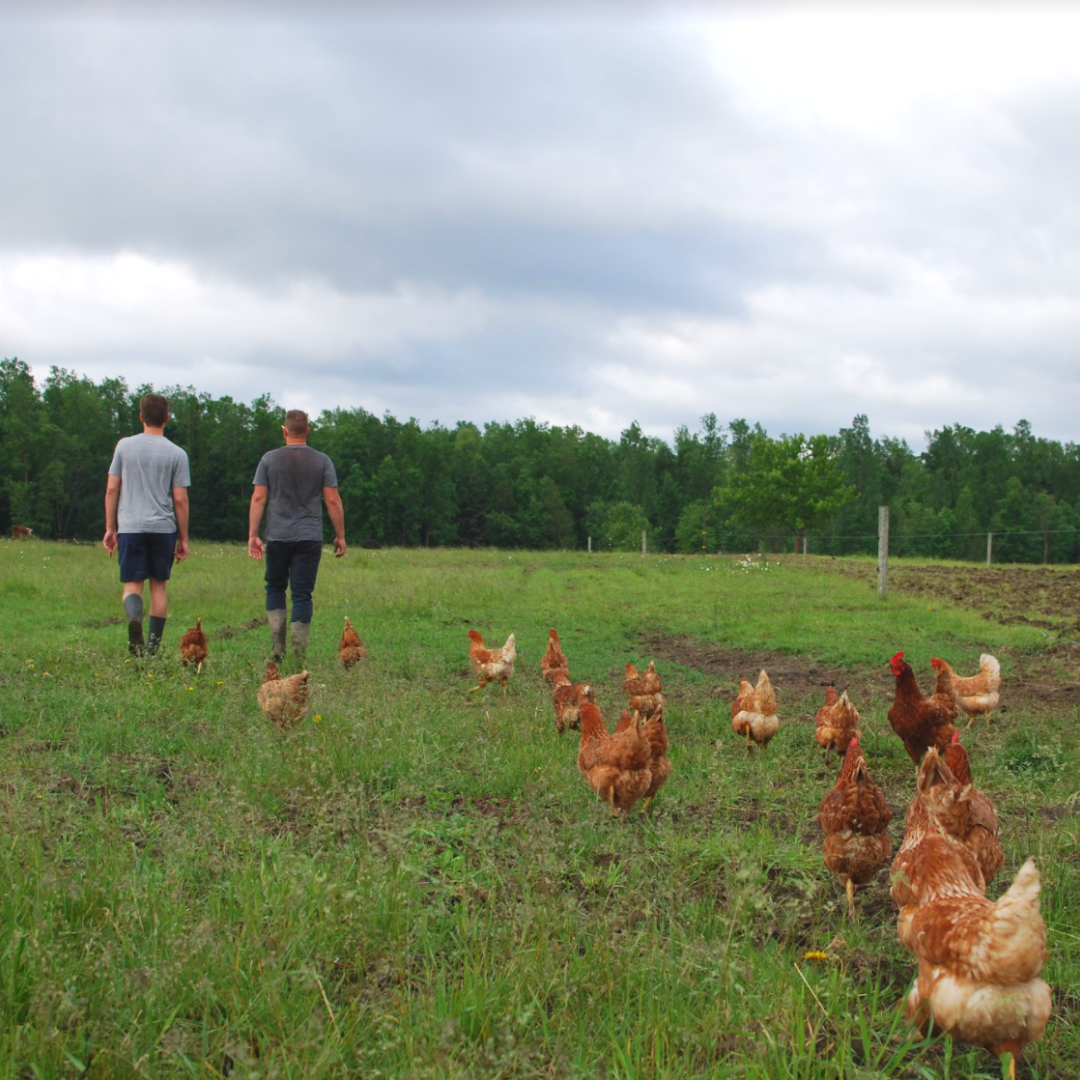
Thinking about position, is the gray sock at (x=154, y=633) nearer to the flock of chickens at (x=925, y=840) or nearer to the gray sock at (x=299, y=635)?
the gray sock at (x=299, y=635)

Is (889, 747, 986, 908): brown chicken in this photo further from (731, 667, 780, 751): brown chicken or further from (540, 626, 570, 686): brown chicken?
(540, 626, 570, 686): brown chicken

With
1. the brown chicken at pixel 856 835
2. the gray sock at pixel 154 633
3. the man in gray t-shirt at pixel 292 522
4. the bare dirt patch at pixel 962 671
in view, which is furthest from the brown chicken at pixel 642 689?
the gray sock at pixel 154 633

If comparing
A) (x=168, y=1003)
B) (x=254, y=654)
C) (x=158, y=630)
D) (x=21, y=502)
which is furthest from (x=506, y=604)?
(x=21, y=502)

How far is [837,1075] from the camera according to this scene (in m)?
2.20

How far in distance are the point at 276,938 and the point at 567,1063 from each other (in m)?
0.98

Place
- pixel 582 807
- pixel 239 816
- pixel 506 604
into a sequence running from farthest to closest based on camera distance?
pixel 506 604 < pixel 582 807 < pixel 239 816

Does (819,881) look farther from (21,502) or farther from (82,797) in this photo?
(21,502)

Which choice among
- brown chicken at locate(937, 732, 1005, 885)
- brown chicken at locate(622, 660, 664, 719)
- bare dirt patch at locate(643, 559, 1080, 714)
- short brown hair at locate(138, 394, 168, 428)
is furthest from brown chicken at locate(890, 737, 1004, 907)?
short brown hair at locate(138, 394, 168, 428)

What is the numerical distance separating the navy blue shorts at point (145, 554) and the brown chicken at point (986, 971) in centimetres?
641

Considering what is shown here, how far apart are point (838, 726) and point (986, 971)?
3.45 meters

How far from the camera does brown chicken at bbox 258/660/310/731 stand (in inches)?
216

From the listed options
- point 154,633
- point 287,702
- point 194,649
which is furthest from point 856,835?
point 154,633

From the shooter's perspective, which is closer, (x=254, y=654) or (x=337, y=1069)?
(x=337, y=1069)

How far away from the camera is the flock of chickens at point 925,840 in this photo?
2434mm
